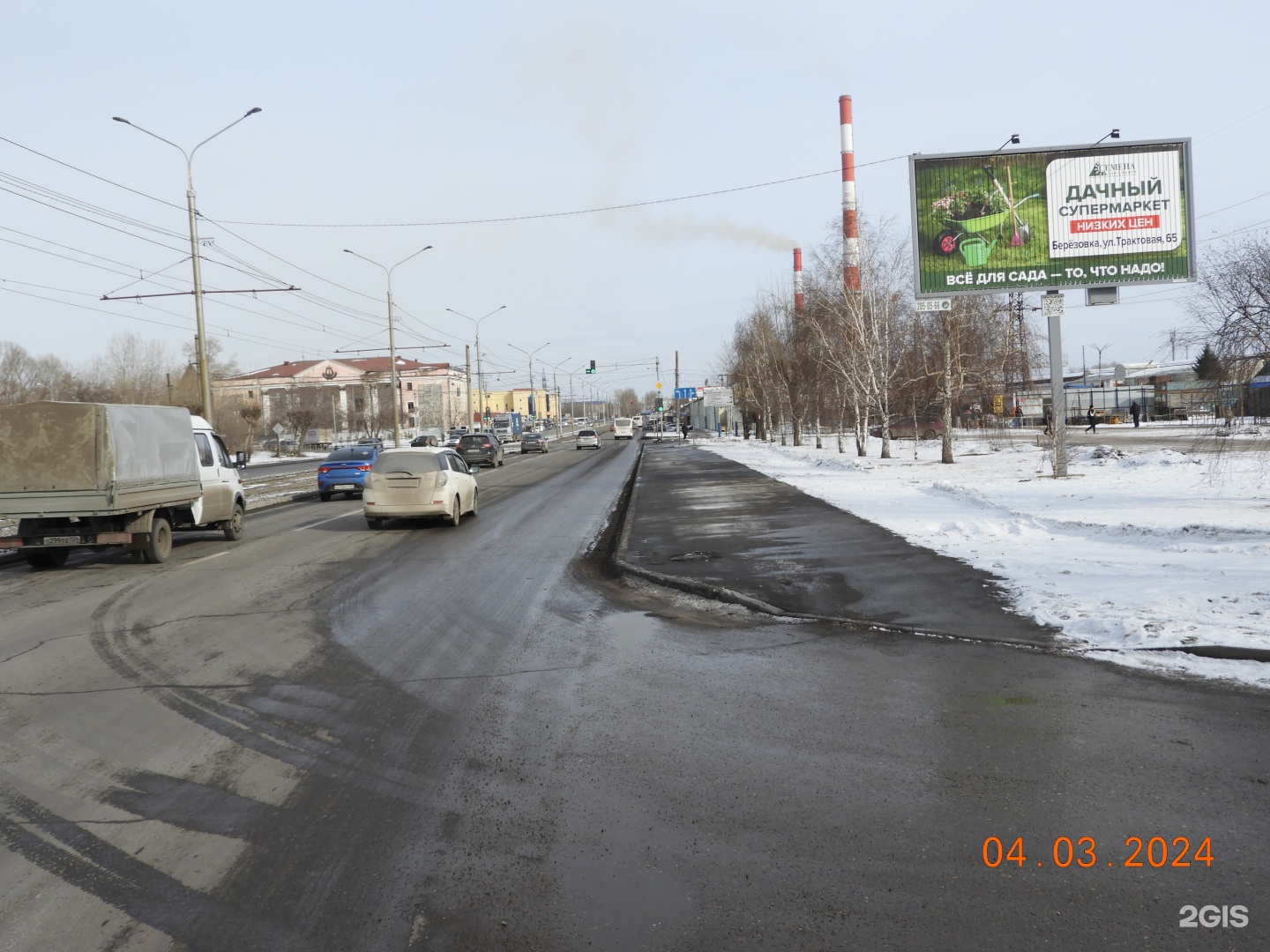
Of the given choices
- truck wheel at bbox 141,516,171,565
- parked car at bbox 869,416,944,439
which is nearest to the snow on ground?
truck wheel at bbox 141,516,171,565

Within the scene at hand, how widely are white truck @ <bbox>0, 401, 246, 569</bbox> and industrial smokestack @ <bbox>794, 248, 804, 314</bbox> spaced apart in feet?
118

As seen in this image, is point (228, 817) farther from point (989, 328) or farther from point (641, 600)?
point (989, 328)

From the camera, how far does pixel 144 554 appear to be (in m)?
14.1

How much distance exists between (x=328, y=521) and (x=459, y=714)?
50.6 ft

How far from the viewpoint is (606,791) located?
462cm

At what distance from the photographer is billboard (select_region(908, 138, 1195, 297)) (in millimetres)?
22062

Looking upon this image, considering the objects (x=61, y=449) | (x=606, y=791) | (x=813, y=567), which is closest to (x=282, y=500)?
(x=61, y=449)

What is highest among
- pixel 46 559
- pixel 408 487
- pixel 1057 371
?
pixel 1057 371

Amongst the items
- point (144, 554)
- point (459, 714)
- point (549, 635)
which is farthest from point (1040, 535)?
point (144, 554)

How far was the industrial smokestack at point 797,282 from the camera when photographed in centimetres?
4960

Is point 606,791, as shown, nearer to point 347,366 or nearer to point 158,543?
point 158,543

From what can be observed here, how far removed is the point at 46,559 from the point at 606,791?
12797 millimetres

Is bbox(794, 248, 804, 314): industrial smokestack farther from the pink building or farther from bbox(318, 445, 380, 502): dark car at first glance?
the pink building

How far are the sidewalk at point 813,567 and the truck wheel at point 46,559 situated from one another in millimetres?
8399
